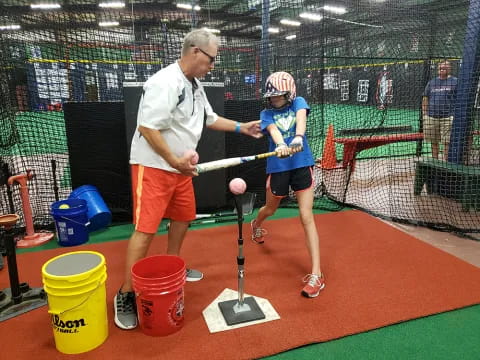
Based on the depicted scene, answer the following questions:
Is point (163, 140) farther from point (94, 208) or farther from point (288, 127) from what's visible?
point (94, 208)

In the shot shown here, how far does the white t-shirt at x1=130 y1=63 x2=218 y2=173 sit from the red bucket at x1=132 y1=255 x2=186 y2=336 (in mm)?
651

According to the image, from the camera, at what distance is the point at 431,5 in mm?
5344

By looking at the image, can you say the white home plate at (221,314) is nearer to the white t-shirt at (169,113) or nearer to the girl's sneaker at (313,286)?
the girl's sneaker at (313,286)

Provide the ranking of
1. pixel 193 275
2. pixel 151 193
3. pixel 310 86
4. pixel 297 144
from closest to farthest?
pixel 151 193 < pixel 297 144 < pixel 193 275 < pixel 310 86

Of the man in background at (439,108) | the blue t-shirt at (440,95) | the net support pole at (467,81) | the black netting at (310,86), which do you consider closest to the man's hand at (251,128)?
the black netting at (310,86)

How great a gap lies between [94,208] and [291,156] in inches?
90.1

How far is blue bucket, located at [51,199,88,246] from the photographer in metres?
3.52

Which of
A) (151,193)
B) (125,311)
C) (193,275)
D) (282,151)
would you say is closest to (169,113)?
(151,193)

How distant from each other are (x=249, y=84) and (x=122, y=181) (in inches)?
140

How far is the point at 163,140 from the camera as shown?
82.4 inches

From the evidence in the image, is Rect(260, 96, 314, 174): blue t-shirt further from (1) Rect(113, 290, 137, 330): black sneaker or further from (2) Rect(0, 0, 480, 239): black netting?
(2) Rect(0, 0, 480, 239): black netting

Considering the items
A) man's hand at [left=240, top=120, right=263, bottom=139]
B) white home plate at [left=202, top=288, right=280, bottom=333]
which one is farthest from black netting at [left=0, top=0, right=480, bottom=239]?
white home plate at [left=202, top=288, right=280, bottom=333]

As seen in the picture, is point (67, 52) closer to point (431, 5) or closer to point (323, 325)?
point (323, 325)

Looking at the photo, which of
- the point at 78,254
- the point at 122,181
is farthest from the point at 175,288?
the point at 122,181
